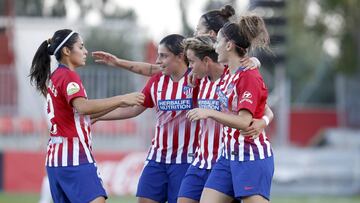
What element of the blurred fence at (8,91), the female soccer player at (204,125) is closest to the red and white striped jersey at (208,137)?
the female soccer player at (204,125)

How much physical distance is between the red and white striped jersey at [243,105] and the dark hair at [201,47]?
16.6 inches

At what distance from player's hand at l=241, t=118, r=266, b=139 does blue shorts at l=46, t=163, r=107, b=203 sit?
139cm


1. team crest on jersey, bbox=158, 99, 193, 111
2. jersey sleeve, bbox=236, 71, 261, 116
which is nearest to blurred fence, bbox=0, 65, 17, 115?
team crest on jersey, bbox=158, 99, 193, 111

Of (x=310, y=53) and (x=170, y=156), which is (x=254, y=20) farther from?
(x=310, y=53)

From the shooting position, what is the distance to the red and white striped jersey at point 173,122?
31.8 ft

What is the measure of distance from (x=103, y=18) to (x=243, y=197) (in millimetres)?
31440

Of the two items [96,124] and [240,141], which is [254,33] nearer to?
[240,141]

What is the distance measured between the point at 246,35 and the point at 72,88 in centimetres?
156

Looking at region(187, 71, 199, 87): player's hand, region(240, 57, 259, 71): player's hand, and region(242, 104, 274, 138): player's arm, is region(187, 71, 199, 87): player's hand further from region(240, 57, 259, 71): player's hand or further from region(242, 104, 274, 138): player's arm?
region(242, 104, 274, 138): player's arm

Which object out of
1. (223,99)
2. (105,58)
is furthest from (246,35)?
(105,58)

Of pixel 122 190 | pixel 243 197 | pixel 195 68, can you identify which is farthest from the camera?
pixel 122 190

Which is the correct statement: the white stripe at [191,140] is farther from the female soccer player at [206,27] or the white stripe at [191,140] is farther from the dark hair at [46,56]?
the dark hair at [46,56]

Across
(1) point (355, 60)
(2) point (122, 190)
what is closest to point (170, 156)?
(2) point (122, 190)

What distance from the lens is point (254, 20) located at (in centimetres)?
893
